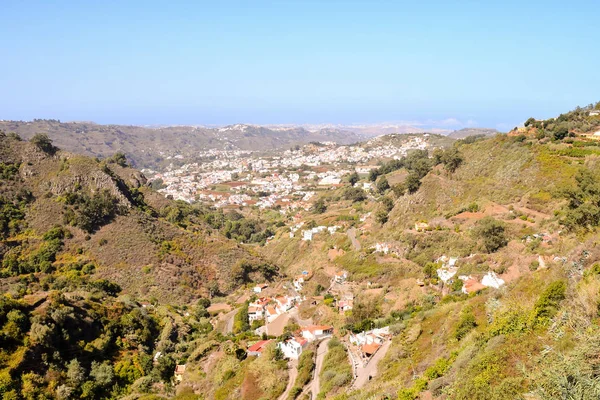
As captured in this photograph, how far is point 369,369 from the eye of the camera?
16.2 m

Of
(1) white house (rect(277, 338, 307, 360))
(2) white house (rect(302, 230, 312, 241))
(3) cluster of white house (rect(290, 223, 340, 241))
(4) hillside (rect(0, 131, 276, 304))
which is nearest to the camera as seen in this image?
(1) white house (rect(277, 338, 307, 360))

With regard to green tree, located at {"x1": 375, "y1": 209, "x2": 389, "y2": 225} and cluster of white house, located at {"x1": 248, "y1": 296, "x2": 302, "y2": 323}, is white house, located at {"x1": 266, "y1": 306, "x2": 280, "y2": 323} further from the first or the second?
green tree, located at {"x1": 375, "y1": 209, "x2": 389, "y2": 225}

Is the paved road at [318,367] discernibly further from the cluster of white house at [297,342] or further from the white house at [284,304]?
the white house at [284,304]

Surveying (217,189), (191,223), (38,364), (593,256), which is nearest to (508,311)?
(593,256)

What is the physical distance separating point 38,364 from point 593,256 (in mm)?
22904

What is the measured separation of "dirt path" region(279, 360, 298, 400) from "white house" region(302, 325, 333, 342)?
1865 mm

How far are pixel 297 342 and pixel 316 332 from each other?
1.73m

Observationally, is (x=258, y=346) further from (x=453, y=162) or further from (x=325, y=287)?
(x=453, y=162)

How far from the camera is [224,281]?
125ft

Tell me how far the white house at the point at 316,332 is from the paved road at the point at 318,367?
21.6 inches

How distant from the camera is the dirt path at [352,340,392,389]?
50.2ft

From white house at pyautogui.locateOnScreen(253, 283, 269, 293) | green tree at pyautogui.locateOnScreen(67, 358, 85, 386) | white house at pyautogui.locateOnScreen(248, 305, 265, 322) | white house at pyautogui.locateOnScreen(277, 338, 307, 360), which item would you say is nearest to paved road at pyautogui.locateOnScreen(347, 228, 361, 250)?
white house at pyautogui.locateOnScreen(253, 283, 269, 293)

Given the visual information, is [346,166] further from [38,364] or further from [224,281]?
[38,364]

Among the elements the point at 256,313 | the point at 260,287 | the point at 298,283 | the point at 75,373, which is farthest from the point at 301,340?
the point at 260,287
